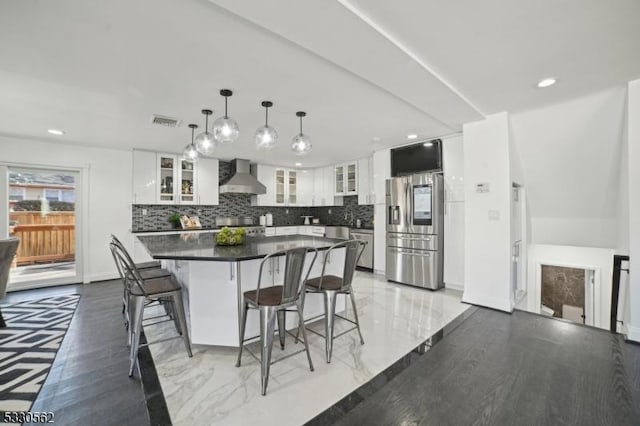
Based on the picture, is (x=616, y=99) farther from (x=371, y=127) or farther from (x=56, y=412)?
(x=56, y=412)

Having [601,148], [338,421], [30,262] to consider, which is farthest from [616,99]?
[30,262]

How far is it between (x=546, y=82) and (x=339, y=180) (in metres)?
4.16

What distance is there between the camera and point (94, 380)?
196 cm

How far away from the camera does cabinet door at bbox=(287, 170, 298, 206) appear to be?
6.77m

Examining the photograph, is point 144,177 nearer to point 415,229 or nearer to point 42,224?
point 42,224

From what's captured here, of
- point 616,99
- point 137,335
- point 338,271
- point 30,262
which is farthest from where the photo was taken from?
point 30,262

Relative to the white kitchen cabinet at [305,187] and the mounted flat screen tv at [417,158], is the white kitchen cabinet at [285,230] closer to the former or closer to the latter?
the white kitchen cabinet at [305,187]

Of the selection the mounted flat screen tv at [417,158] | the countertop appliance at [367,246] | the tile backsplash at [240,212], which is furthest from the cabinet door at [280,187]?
the mounted flat screen tv at [417,158]

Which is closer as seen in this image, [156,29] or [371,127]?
[156,29]

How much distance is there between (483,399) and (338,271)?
161cm

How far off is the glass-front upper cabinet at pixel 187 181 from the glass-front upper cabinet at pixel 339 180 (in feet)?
10.0

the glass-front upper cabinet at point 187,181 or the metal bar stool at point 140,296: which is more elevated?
the glass-front upper cabinet at point 187,181

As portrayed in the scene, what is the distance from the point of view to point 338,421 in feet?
5.13

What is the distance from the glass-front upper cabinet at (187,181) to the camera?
17.2ft
